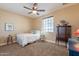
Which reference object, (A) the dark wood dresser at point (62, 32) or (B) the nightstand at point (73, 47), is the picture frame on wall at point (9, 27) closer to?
(A) the dark wood dresser at point (62, 32)

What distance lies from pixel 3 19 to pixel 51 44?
135cm

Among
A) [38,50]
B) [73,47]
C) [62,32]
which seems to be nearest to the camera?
[73,47]

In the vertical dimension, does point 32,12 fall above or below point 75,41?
above

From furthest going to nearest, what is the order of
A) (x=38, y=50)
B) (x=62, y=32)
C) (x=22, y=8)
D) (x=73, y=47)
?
(x=62, y=32)
(x=38, y=50)
(x=22, y=8)
(x=73, y=47)

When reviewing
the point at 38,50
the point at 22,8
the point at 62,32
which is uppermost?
the point at 22,8

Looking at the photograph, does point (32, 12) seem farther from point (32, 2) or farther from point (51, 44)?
point (51, 44)

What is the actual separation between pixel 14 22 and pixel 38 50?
3.06 ft

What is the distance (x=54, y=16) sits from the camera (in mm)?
2465

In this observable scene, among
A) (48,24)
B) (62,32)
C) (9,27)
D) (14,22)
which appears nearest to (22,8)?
(14,22)

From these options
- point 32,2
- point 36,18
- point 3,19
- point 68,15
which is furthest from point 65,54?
point 3,19

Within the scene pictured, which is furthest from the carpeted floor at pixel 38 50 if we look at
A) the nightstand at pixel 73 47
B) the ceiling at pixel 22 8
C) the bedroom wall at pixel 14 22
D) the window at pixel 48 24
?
the ceiling at pixel 22 8

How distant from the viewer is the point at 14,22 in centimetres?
246

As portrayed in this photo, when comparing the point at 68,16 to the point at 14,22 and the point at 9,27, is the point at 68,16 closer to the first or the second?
the point at 14,22

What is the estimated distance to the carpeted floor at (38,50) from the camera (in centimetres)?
224
